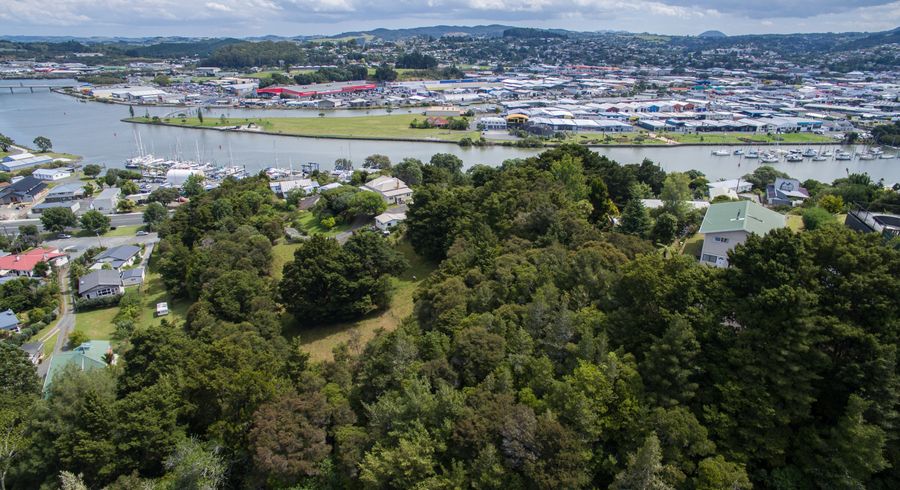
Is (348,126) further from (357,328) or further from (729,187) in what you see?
(357,328)

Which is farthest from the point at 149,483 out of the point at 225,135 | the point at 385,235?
the point at 225,135

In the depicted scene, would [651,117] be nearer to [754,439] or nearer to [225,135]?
[225,135]

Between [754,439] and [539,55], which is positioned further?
[539,55]

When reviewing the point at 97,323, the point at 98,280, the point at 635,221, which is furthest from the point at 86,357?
the point at 635,221

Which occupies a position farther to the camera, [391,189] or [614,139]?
[614,139]

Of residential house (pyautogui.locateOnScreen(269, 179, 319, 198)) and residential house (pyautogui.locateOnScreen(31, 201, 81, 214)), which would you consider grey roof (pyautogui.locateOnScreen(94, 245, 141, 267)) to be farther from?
residential house (pyautogui.locateOnScreen(31, 201, 81, 214))

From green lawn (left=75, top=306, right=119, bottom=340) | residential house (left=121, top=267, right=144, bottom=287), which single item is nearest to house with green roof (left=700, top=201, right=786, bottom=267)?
green lawn (left=75, top=306, right=119, bottom=340)
